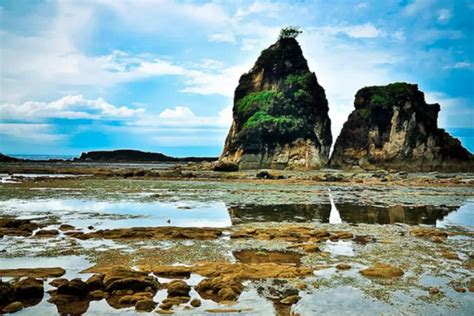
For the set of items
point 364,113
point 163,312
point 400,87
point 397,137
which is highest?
point 400,87

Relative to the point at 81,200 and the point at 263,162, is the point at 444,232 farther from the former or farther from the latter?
the point at 263,162

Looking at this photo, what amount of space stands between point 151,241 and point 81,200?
1671 centimetres

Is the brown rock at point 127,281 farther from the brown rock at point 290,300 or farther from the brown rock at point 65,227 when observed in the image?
the brown rock at point 65,227

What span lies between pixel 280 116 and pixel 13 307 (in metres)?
88.7

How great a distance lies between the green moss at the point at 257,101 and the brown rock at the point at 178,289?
88138 mm

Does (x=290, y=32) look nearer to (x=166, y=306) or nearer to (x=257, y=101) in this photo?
(x=257, y=101)

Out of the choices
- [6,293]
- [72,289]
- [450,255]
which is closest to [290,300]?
[72,289]

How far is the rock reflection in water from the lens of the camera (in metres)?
22.2

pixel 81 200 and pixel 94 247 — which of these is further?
pixel 81 200

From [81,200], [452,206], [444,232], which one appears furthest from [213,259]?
[452,206]

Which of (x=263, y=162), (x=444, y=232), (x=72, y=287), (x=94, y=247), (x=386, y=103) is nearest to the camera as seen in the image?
(x=72, y=287)

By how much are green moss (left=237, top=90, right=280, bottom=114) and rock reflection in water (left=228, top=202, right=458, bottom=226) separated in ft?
228

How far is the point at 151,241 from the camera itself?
52.1 feet

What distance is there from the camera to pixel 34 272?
436 inches
